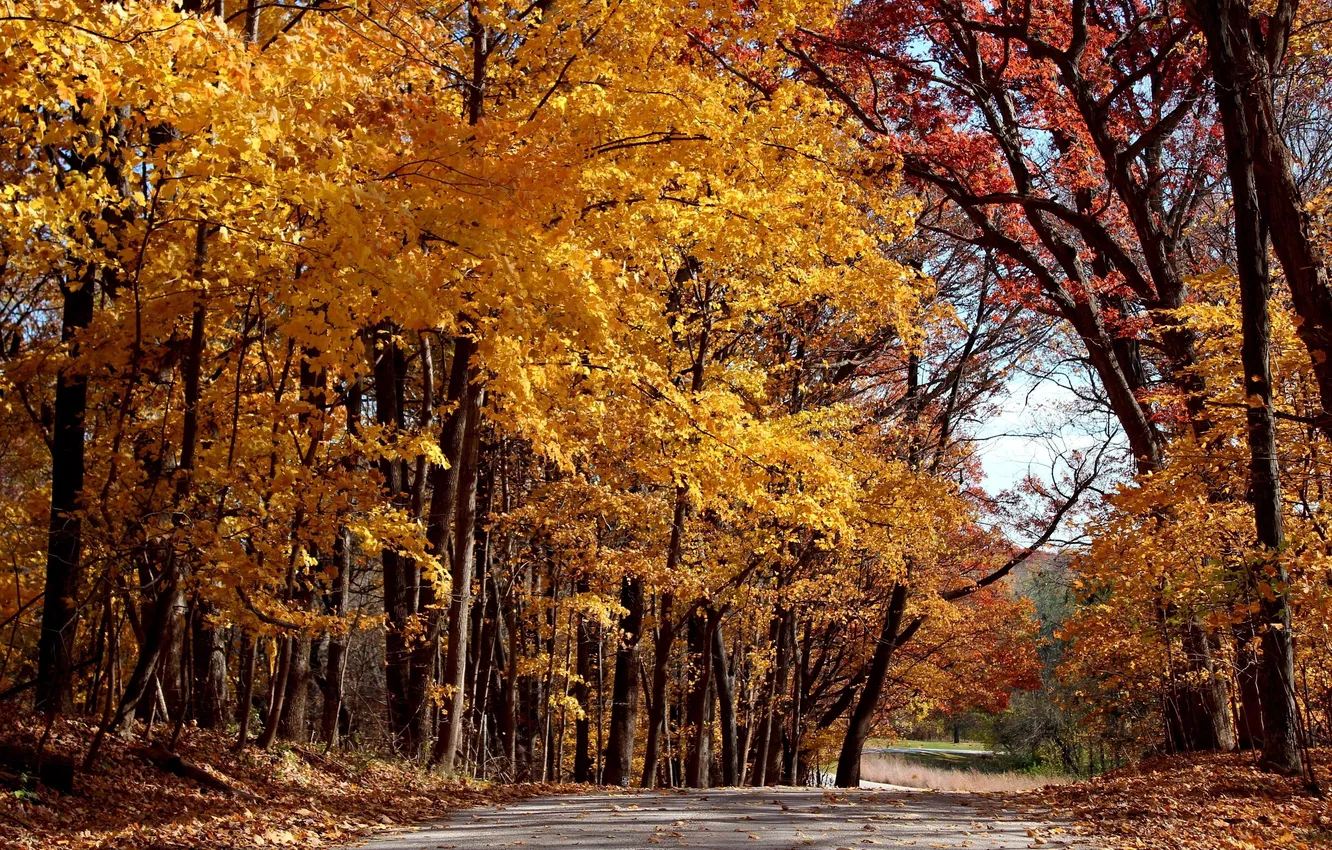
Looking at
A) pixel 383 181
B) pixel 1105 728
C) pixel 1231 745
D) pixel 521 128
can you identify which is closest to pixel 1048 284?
pixel 1231 745

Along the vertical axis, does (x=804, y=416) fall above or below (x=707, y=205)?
below

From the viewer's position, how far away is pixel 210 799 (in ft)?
23.7

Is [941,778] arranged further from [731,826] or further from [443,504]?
[731,826]

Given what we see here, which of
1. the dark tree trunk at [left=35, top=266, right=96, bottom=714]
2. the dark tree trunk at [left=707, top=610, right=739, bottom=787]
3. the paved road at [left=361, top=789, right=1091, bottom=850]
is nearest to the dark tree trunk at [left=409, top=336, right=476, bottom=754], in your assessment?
the paved road at [left=361, top=789, right=1091, bottom=850]

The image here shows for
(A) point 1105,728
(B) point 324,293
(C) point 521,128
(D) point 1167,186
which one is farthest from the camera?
(A) point 1105,728

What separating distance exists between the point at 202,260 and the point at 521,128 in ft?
7.86

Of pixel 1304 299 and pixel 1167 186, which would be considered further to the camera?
pixel 1167 186

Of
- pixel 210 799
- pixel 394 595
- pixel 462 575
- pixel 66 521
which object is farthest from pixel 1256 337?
pixel 394 595

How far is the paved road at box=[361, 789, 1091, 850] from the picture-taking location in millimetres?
6148

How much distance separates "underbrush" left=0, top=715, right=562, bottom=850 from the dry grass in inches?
831

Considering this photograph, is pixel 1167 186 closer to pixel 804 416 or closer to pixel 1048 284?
pixel 1048 284

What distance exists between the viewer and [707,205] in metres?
7.66

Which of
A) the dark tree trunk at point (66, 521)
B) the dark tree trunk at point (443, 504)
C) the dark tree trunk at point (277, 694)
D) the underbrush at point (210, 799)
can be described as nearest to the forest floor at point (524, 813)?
the underbrush at point (210, 799)

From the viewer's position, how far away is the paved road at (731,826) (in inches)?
242
